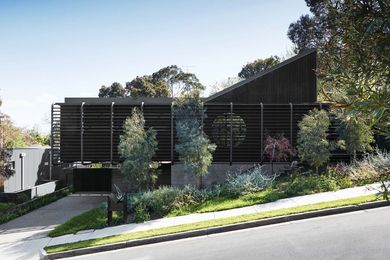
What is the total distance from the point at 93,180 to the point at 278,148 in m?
11.7

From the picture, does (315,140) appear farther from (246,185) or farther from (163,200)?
(163,200)

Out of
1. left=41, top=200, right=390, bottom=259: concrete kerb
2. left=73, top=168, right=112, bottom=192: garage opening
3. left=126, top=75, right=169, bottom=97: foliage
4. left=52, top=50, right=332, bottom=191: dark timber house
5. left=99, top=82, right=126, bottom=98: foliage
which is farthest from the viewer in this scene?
left=99, top=82, right=126, bottom=98: foliage

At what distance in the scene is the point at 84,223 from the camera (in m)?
14.6

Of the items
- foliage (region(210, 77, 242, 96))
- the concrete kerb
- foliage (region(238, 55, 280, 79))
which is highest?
foliage (region(238, 55, 280, 79))

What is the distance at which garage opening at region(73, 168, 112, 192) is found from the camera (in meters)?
24.4

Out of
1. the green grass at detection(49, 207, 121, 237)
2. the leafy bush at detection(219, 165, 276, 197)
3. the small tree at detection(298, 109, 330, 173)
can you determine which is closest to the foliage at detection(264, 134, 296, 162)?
the small tree at detection(298, 109, 330, 173)

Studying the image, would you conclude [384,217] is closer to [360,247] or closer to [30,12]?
[360,247]

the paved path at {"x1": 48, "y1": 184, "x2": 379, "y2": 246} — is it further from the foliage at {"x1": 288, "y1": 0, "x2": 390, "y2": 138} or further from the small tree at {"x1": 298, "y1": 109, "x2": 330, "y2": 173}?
the foliage at {"x1": 288, "y1": 0, "x2": 390, "y2": 138}

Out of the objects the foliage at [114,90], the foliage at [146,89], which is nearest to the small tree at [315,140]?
the foliage at [146,89]

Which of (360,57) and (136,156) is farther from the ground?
(360,57)

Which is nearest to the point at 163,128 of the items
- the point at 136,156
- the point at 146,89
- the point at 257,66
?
the point at 136,156

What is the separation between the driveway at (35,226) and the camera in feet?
38.9

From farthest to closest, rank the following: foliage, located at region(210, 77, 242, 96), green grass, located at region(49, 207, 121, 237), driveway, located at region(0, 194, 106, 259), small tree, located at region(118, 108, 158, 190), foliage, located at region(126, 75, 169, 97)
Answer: foliage, located at region(126, 75, 169, 97) → foliage, located at region(210, 77, 242, 96) → small tree, located at region(118, 108, 158, 190) → green grass, located at region(49, 207, 121, 237) → driveway, located at region(0, 194, 106, 259)

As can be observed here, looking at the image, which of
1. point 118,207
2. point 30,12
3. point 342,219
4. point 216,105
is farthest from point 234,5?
point 216,105
